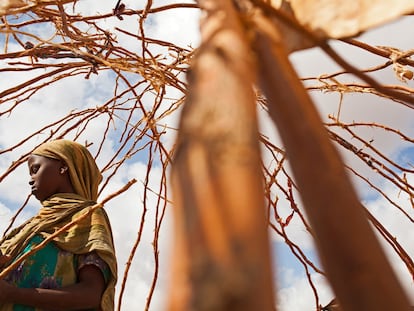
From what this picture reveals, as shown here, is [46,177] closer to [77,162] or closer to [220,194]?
[77,162]

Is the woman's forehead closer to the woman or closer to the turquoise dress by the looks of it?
the woman

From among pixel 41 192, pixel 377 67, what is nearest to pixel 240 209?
pixel 377 67

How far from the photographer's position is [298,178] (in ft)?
0.90

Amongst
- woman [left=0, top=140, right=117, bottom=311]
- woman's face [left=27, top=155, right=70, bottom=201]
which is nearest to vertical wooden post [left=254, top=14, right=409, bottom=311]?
woman [left=0, top=140, right=117, bottom=311]

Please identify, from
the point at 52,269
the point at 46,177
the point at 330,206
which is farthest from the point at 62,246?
the point at 330,206

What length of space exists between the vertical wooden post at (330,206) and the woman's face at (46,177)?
1045 millimetres

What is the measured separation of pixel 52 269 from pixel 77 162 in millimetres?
326

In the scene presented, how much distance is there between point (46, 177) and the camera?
1.27m

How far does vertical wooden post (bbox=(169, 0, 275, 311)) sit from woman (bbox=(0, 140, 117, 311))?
653 millimetres

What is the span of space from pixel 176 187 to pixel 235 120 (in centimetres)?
4

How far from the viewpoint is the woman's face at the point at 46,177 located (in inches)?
49.9

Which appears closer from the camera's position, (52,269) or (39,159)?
(52,269)

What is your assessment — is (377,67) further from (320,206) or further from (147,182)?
(320,206)

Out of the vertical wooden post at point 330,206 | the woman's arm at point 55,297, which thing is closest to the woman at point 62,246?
the woman's arm at point 55,297
